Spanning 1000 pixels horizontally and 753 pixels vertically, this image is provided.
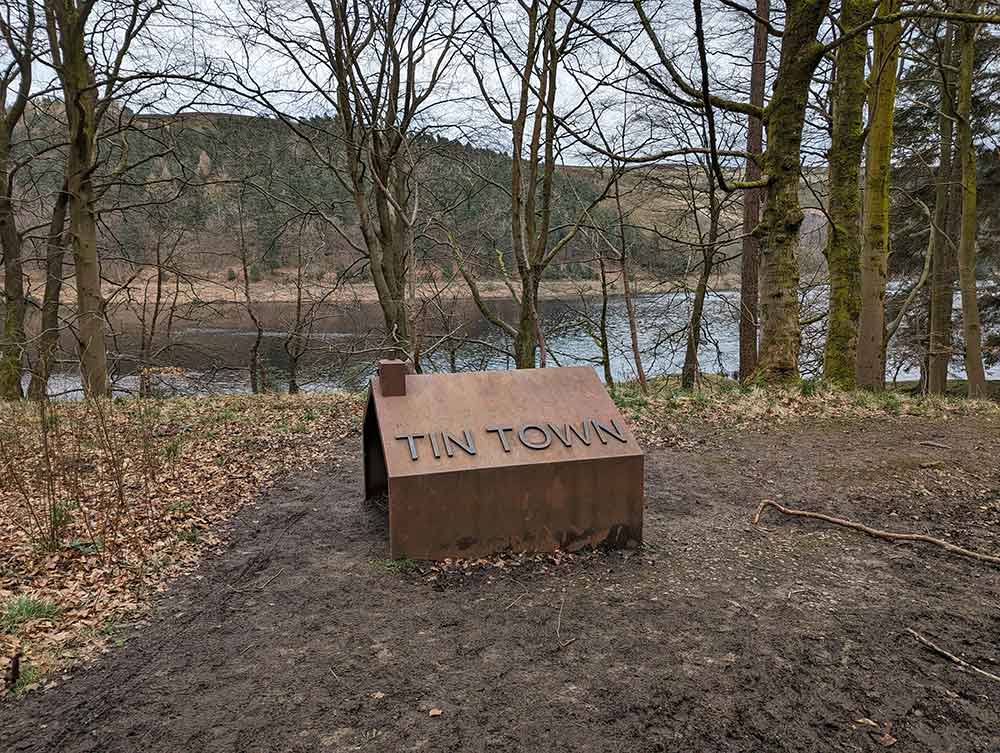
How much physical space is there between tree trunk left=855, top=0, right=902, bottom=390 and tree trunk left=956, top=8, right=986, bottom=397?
3941 millimetres

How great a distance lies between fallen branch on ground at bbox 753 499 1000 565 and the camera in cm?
432

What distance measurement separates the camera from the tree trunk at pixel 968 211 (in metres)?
13.4

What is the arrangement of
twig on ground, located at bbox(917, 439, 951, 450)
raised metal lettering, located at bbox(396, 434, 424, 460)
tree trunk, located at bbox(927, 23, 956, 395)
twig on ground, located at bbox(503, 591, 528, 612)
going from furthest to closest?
tree trunk, located at bbox(927, 23, 956, 395), twig on ground, located at bbox(917, 439, 951, 450), raised metal lettering, located at bbox(396, 434, 424, 460), twig on ground, located at bbox(503, 591, 528, 612)

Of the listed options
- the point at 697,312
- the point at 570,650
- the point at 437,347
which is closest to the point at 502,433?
the point at 570,650

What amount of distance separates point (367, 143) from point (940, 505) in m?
11.2

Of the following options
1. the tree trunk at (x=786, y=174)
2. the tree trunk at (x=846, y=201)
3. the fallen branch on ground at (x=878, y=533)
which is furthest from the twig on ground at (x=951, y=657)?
the tree trunk at (x=846, y=201)

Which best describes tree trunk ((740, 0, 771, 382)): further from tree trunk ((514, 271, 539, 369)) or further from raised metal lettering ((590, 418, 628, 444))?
raised metal lettering ((590, 418, 628, 444))

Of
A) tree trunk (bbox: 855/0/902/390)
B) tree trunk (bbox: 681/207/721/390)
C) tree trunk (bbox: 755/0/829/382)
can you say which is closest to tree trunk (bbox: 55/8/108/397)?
tree trunk (bbox: 755/0/829/382)

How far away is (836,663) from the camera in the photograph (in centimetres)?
319

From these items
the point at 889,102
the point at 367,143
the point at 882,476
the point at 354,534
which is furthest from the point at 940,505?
the point at 367,143

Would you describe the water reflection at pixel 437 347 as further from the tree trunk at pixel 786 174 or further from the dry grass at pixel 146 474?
the dry grass at pixel 146 474

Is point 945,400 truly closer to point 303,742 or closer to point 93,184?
point 303,742

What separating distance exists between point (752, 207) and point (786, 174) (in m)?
4.33

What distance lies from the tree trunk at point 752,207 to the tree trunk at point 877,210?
1.85m
